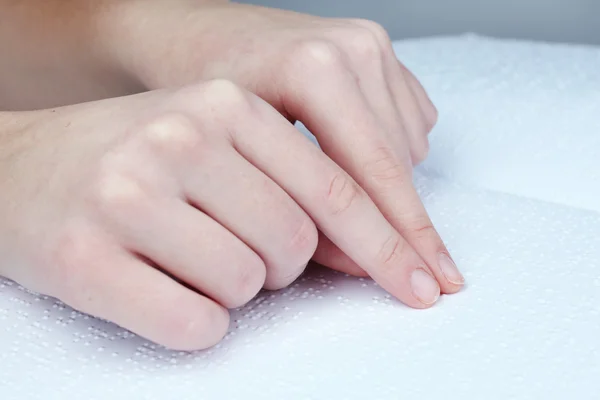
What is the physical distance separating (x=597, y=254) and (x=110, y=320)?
354 mm

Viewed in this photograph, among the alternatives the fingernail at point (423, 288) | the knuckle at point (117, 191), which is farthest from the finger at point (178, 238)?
the fingernail at point (423, 288)

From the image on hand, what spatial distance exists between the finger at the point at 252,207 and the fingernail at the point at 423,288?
0.24 feet

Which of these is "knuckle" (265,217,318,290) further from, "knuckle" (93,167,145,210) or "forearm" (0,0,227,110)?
"forearm" (0,0,227,110)

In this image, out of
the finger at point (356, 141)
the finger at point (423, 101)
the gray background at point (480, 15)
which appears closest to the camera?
the finger at point (356, 141)

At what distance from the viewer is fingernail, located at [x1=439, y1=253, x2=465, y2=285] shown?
0.56 metres

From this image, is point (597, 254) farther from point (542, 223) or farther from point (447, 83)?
point (447, 83)

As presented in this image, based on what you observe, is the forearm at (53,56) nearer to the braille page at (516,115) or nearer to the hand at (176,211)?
the hand at (176,211)

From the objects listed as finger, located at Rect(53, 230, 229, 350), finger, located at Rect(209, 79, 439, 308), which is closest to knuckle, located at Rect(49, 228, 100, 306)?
finger, located at Rect(53, 230, 229, 350)

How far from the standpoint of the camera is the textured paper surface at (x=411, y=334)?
477 millimetres

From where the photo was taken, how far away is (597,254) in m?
0.60

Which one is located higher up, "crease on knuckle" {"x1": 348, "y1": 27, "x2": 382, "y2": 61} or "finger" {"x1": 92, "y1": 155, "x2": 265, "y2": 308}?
"crease on knuckle" {"x1": 348, "y1": 27, "x2": 382, "y2": 61}

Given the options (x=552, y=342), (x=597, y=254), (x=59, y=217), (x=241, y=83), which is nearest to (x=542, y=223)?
(x=597, y=254)

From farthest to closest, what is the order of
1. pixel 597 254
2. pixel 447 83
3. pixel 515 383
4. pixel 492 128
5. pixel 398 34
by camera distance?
1. pixel 398 34
2. pixel 447 83
3. pixel 492 128
4. pixel 597 254
5. pixel 515 383

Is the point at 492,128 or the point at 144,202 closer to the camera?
the point at 144,202
